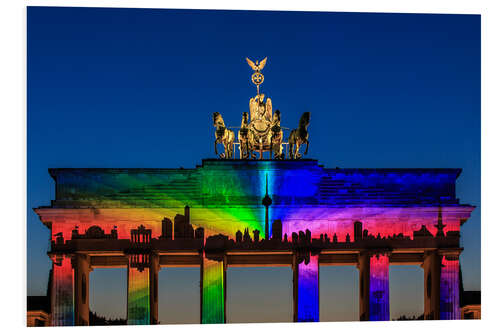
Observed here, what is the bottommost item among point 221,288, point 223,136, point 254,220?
point 221,288

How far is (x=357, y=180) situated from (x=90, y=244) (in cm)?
1101

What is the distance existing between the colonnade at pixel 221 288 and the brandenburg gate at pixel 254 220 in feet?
0.13

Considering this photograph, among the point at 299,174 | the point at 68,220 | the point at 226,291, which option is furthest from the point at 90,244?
the point at 299,174

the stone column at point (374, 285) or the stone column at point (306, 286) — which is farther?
the stone column at point (374, 285)

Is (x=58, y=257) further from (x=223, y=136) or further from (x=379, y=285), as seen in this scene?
(x=379, y=285)

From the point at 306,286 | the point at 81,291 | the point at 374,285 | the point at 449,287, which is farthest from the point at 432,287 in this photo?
the point at 81,291

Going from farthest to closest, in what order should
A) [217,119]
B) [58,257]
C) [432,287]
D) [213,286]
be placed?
[432,287] < [217,119] < [213,286] < [58,257]

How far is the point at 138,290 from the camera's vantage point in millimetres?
47594

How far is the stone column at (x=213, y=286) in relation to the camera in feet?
156

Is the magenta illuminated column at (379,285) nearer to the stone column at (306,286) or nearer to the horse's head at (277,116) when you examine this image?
the stone column at (306,286)

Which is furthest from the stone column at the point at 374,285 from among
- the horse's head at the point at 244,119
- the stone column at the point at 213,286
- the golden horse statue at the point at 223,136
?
the horse's head at the point at 244,119

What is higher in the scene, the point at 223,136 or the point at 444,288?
the point at 223,136

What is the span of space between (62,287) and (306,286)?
970cm

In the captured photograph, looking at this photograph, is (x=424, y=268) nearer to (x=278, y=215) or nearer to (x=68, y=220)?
(x=278, y=215)
